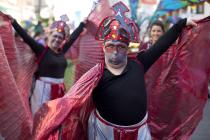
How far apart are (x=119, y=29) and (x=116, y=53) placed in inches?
8.4

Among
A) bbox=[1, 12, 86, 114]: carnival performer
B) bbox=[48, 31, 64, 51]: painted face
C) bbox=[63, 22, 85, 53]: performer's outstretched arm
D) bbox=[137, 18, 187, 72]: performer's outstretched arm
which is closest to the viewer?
bbox=[137, 18, 187, 72]: performer's outstretched arm

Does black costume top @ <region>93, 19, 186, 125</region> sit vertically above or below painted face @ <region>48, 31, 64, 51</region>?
below

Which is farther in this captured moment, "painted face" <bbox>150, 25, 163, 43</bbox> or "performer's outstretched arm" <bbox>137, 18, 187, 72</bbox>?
"painted face" <bbox>150, 25, 163, 43</bbox>

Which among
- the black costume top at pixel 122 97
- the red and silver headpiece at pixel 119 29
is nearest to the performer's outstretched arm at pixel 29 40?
the red and silver headpiece at pixel 119 29

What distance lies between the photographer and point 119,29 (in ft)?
11.3

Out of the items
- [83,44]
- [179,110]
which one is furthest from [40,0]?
[179,110]

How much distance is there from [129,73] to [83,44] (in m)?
2.70

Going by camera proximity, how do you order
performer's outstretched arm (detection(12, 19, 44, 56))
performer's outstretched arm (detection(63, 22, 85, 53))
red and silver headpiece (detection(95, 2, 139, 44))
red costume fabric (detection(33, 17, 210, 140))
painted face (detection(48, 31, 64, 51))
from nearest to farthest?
red and silver headpiece (detection(95, 2, 139, 44)) → red costume fabric (detection(33, 17, 210, 140)) → performer's outstretched arm (detection(12, 19, 44, 56)) → painted face (detection(48, 31, 64, 51)) → performer's outstretched arm (detection(63, 22, 85, 53))

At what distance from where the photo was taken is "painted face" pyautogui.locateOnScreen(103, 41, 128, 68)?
3348mm

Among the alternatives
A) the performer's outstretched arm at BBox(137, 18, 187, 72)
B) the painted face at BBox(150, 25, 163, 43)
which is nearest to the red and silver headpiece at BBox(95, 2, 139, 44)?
the performer's outstretched arm at BBox(137, 18, 187, 72)

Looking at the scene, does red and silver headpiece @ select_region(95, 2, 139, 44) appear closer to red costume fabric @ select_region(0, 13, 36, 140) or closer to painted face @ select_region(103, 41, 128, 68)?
painted face @ select_region(103, 41, 128, 68)

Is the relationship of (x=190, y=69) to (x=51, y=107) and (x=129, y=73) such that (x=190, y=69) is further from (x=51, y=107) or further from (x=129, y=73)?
(x=51, y=107)

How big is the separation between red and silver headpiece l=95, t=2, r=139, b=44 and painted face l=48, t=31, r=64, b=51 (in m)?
2.34

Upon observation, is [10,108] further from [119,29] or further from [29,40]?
[29,40]
